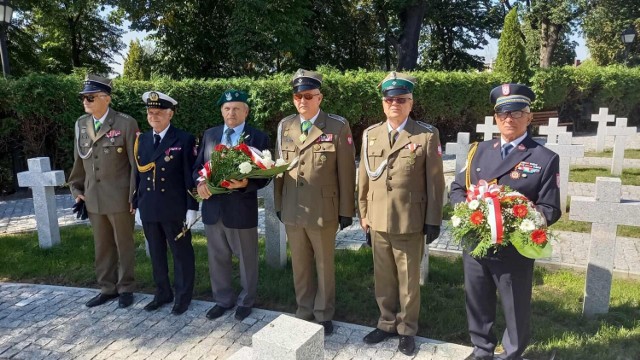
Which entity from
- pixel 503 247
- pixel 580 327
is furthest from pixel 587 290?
pixel 503 247

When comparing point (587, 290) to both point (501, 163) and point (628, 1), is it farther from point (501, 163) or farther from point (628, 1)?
point (628, 1)

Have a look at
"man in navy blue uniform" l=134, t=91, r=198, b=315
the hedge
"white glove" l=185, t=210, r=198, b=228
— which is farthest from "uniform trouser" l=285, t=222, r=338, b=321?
the hedge

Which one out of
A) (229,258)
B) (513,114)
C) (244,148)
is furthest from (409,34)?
(513,114)

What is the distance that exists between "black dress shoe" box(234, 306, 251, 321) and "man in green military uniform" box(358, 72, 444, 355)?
1150 mm

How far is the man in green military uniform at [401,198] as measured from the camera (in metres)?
3.47

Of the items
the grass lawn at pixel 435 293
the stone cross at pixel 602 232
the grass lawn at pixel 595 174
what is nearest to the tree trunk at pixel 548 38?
the grass lawn at pixel 595 174

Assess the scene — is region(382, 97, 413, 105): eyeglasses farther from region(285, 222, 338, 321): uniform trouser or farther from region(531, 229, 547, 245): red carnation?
region(531, 229, 547, 245): red carnation

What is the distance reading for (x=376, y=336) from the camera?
146 inches

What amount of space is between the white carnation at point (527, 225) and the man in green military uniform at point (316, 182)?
136 centimetres

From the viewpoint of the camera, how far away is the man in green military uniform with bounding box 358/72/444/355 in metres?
3.47

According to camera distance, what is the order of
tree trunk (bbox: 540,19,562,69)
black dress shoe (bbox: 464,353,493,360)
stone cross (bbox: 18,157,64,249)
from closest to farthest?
black dress shoe (bbox: 464,353,493,360)
stone cross (bbox: 18,157,64,249)
tree trunk (bbox: 540,19,562,69)

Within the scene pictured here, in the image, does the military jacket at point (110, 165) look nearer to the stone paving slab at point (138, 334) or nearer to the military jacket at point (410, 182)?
the stone paving slab at point (138, 334)

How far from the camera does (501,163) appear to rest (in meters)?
3.21

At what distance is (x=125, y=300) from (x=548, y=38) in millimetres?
31781
